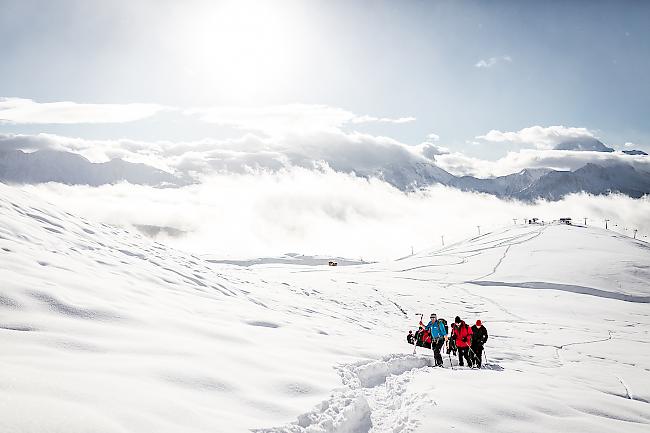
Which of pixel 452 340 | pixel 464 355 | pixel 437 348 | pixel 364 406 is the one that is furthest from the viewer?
pixel 452 340

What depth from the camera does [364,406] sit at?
8.18 m

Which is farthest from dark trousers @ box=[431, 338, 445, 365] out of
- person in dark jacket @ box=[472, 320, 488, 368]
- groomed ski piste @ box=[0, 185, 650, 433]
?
person in dark jacket @ box=[472, 320, 488, 368]

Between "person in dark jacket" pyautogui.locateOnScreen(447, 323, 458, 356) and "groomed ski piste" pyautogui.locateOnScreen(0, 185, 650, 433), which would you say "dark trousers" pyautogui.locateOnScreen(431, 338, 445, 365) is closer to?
"groomed ski piste" pyautogui.locateOnScreen(0, 185, 650, 433)

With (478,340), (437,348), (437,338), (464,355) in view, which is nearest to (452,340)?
(464,355)

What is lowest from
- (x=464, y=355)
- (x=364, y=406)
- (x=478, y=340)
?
(x=464, y=355)

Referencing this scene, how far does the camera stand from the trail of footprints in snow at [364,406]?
6.84 meters

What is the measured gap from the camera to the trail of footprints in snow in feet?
22.5

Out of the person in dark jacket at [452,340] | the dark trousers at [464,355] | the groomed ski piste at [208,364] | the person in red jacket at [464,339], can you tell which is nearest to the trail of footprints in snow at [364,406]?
the groomed ski piste at [208,364]

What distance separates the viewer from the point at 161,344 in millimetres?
8297

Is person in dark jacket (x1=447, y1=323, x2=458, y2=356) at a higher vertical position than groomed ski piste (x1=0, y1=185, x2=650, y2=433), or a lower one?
lower

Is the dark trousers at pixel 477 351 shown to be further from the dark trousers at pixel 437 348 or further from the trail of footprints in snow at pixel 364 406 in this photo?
the trail of footprints in snow at pixel 364 406

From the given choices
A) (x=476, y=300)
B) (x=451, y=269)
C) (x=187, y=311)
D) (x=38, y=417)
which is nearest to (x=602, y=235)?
(x=451, y=269)

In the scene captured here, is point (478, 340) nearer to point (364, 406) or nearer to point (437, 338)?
point (437, 338)

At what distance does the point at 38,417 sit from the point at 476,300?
148 ft
